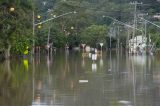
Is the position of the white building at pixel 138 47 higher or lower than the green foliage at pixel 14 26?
lower

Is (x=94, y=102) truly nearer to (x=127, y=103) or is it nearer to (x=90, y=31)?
(x=127, y=103)

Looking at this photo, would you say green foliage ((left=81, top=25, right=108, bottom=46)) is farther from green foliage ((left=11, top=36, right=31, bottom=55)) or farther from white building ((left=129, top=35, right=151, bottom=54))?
green foliage ((left=11, top=36, right=31, bottom=55))

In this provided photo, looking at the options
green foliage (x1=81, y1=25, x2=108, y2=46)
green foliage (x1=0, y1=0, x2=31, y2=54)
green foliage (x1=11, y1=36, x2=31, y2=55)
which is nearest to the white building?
green foliage (x1=81, y1=25, x2=108, y2=46)

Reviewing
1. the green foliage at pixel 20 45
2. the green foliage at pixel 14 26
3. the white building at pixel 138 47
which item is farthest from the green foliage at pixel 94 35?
the green foliage at pixel 14 26

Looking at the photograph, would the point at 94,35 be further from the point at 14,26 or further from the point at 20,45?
the point at 14,26

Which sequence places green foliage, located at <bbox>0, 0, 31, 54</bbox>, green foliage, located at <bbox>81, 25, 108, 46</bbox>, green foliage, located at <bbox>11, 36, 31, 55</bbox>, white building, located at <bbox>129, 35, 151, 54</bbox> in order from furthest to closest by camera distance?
green foliage, located at <bbox>81, 25, 108, 46</bbox> → white building, located at <bbox>129, 35, 151, 54</bbox> → green foliage, located at <bbox>11, 36, 31, 55</bbox> → green foliage, located at <bbox>0, 0, 31, 54</bbox>

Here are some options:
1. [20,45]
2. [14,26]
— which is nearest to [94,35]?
[20,45]

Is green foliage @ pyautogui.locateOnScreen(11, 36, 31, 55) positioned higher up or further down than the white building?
higher up

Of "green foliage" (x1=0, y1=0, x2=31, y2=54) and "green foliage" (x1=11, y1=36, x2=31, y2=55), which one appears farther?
"green foliage" (x1=11, y1=36, x2=31, y2=55)

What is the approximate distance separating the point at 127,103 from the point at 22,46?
50305mm

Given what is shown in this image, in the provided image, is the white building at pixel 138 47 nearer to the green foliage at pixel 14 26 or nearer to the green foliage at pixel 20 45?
the green foliage at pixel 20 45

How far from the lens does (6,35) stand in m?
58.8

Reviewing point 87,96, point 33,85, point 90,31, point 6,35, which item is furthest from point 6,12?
point 90,31

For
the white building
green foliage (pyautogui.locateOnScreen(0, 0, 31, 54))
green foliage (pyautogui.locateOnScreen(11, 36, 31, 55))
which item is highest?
green foliage (pyautogui.locateOnScreen(0, 0, 31, 54))
